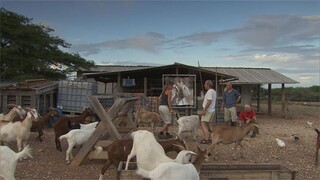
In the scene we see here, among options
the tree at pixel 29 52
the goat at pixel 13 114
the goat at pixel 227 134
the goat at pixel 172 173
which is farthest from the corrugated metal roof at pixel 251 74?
the goat at pixel 172 173

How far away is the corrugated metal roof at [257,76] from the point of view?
81.0 ft

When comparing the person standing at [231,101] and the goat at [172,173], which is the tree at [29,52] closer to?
the person standing at [231,101]

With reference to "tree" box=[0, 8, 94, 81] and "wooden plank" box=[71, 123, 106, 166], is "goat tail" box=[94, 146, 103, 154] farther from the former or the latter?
"tree" box=[0, 8, 94, 81]

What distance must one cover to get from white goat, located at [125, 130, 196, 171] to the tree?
15919mm

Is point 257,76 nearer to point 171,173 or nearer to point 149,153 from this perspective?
point 149,153

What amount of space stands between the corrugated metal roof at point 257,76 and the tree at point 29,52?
11011 mm

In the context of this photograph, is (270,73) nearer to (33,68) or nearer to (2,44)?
(33,68)

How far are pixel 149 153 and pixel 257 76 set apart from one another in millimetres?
21999

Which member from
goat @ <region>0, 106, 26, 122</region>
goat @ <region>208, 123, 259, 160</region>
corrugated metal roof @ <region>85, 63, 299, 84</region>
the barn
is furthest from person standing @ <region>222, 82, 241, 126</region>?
corrugated metal roof @ <region>85, 63, 299, 84</region>

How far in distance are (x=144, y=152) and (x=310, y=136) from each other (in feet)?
34.4

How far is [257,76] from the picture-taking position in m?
26.9

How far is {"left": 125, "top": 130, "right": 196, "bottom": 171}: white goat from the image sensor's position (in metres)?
5.83

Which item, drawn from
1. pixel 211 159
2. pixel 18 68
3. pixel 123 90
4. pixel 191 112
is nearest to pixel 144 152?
pixel 211 159

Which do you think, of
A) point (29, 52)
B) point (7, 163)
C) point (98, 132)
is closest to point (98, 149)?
point (98, 132)
